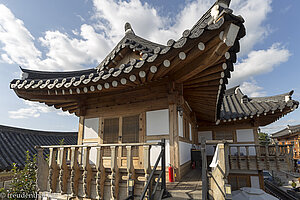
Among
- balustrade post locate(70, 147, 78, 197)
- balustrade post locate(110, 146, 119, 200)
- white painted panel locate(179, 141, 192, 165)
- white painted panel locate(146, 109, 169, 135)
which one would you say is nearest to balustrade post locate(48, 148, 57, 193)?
balustrade post locate(70, 147, 78, 197)

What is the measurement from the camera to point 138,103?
16.6 ft

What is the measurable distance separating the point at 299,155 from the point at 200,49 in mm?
31371

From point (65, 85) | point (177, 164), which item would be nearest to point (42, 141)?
point (65, 85)

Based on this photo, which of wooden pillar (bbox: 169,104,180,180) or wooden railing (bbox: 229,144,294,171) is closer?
wooden pillar (bbox: 169,104,180,180)

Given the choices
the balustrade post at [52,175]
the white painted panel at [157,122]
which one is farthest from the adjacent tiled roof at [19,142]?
the white painted panel at [157,122]

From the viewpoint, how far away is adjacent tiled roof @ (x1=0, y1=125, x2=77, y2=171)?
9.62 m

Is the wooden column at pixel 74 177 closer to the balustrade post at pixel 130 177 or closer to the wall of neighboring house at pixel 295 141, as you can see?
the balustrade post at pixel 130 177

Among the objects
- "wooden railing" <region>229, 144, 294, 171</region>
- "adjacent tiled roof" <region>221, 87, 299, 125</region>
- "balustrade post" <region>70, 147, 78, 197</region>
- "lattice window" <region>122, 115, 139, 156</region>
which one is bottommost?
"wooden railing" <region>229, 144, 294, 171</region>

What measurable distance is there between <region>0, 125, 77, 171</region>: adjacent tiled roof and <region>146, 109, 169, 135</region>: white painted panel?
28.5ft

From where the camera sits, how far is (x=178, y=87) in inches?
179

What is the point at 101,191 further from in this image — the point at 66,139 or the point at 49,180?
the point at 66,139

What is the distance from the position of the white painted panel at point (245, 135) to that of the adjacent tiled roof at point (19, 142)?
45.5ft

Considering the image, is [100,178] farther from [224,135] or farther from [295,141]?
[295,141]

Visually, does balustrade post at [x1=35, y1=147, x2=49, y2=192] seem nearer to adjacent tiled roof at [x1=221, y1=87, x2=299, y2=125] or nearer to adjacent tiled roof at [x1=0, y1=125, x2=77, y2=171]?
adjacent tiled roof at [x1=0, y1=125, x2=77, y2=171]
